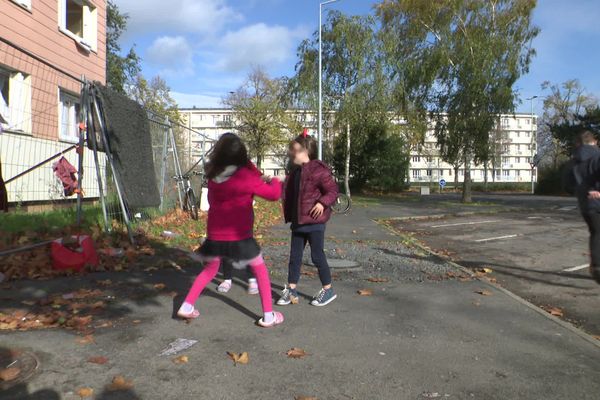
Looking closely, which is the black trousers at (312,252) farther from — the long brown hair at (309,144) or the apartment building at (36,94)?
the apartment building at (36,94)

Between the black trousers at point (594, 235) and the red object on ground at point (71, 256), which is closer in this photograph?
the black trousers at point (594, 235)

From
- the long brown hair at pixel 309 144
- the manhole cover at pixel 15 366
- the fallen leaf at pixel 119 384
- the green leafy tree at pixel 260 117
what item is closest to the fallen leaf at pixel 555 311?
the long brown hair at pixel 309 144

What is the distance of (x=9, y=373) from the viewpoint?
125 inches

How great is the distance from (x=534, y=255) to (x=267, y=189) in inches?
262

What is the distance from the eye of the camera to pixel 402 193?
4003 cm

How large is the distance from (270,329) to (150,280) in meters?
2.10

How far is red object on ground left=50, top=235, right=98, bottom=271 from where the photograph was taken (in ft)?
19.6

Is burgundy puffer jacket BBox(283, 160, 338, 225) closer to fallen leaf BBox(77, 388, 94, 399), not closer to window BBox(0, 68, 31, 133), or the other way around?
fallen leaf BBox(77, 388, 94, 399)

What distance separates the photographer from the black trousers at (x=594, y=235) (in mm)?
5703

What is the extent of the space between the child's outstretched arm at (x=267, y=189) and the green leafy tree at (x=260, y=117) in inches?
1808

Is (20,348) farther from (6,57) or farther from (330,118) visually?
(330,118)

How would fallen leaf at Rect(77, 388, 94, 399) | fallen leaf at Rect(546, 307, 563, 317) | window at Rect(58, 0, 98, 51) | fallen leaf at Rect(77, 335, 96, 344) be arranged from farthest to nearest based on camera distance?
window at Rect(58, 0, 98, 51) → fallen leaf at Rect(546, 307, 563, 317) → fallen leaf at Rect(77, 335, 96, 344) → fallen leaf at Rect(77, 388, 94, 399)

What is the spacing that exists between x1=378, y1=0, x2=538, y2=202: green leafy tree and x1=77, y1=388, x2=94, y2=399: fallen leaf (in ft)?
88.1

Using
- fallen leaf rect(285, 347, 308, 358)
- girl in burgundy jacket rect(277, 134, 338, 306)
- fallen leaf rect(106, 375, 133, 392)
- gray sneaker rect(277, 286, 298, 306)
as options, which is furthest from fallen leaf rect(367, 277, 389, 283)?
fallen leaf rect(106, 375, 133, 392)
